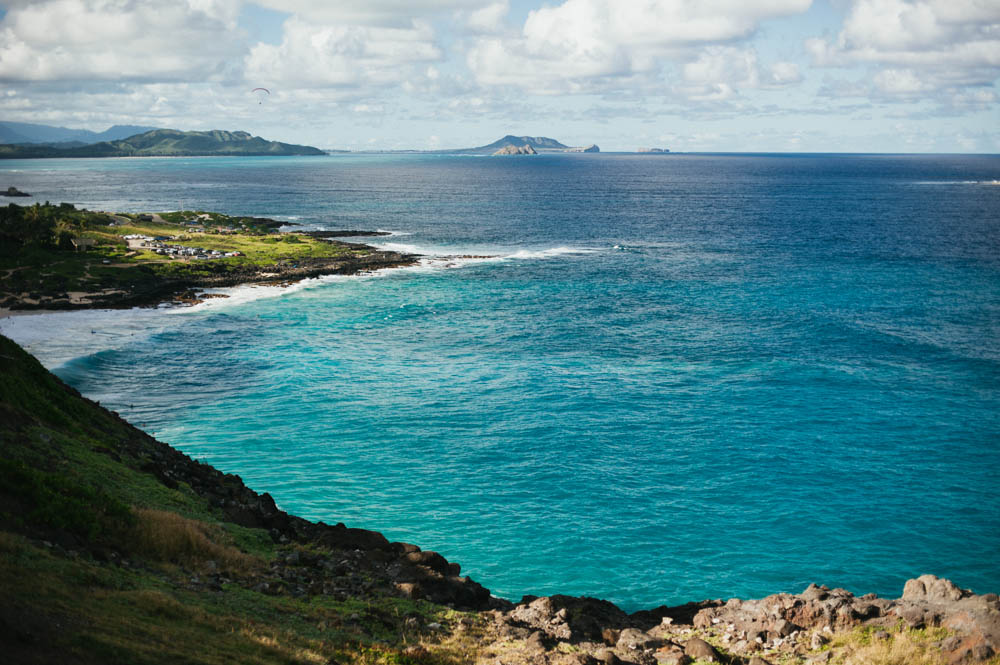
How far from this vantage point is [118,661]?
1481 centimetres

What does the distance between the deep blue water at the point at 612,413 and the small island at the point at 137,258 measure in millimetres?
7511

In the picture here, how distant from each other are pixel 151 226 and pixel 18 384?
320 ft

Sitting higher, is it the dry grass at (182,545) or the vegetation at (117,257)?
the vegetation at (117,257)

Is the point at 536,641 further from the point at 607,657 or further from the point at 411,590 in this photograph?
the point at 411,590

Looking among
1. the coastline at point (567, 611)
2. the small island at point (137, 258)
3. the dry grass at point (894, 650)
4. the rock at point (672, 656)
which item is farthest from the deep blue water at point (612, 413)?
the dry grass at point (894, 650)

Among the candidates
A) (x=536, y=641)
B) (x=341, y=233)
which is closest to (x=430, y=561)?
(x=536, y=641)

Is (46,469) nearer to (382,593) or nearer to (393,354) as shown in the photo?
(382,593)

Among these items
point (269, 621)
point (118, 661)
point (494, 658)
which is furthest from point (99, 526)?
point (494, 658)

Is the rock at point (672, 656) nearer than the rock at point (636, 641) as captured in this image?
Yes

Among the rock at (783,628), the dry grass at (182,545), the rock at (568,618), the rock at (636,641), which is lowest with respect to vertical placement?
the rock at (568,618)

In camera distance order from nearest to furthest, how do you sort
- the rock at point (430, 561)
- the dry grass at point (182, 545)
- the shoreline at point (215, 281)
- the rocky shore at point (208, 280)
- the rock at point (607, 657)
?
the rock at point (607, 657) < the dry grass at point (182, 545) < the rock at point (430, 561) < the shoreline at point (215, 281) < the rocky shore at point (208, 280)

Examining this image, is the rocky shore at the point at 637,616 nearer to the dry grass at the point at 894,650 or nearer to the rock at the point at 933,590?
the rock at the point at 933,590

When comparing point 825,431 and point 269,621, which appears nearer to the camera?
point 269,621

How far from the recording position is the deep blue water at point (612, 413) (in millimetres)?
33969
